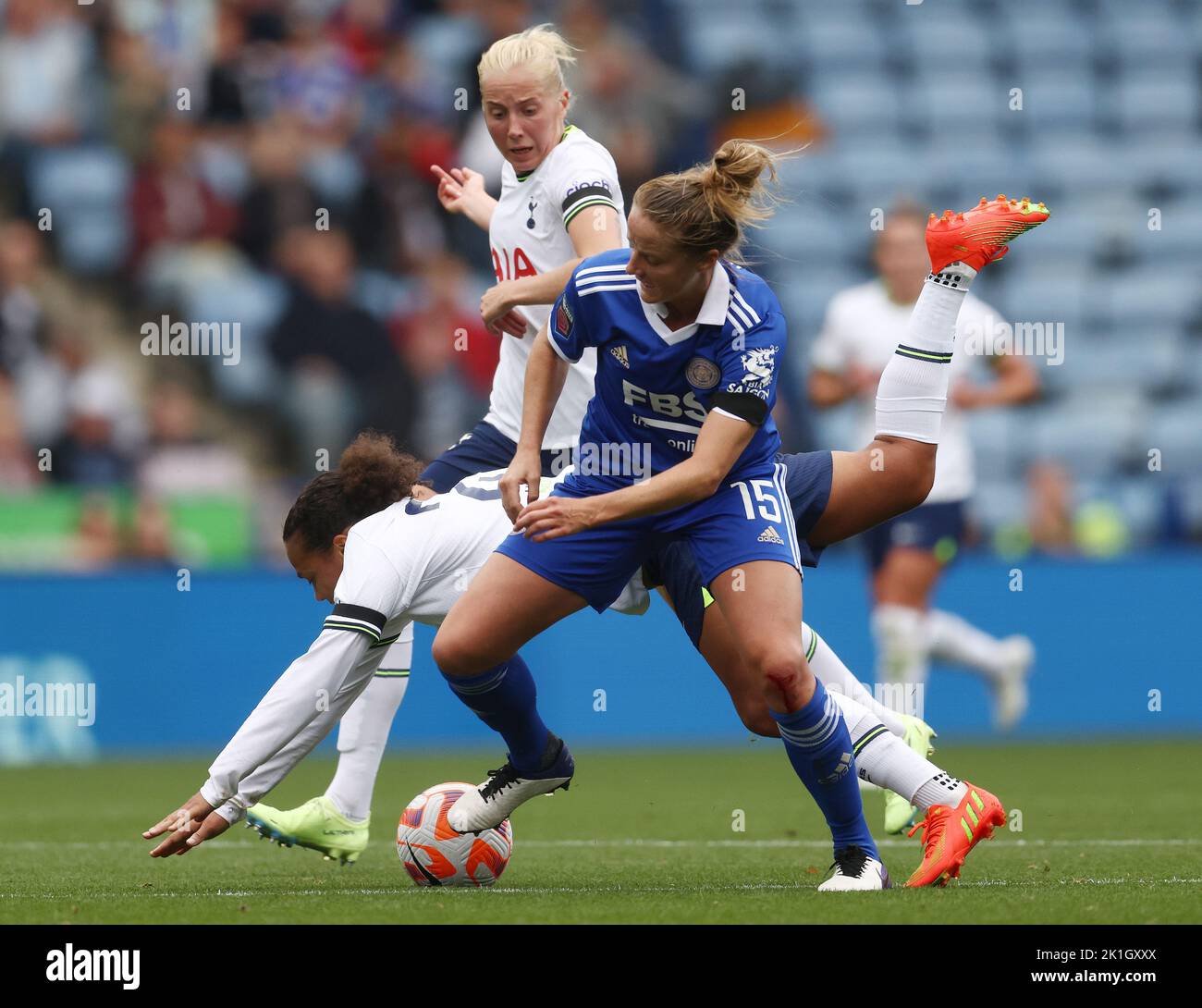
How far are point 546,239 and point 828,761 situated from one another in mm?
1981

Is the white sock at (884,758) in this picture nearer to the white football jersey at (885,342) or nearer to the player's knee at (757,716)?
the player's knee at (757,716)

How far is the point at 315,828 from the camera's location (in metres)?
5.78

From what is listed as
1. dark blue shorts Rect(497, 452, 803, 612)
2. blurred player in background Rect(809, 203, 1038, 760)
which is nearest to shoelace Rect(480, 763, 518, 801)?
dark blue shorts Rect(497, 452, 803, 612)

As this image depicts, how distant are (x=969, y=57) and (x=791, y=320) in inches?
141

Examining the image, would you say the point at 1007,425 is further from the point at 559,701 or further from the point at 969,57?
the point at 559,701

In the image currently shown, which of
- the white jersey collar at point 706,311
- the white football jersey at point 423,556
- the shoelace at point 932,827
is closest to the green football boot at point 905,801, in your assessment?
the shoelace at point 932,827

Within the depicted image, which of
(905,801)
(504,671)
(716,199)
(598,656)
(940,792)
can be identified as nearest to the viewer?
(716,199)

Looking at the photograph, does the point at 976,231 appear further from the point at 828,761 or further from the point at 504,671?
the point at 504,671

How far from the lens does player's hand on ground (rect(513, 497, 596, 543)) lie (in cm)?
492

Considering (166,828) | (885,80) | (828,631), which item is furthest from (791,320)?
(166,828)

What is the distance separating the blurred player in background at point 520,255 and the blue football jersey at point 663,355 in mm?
528

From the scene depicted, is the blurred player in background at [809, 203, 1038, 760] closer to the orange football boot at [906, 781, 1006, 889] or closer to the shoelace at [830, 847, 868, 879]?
the orange football boot at [906, 781, 1006, 889]

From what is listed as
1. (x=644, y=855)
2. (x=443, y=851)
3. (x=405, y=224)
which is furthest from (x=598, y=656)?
(x=443, y=851)

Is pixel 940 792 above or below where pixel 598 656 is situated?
below
